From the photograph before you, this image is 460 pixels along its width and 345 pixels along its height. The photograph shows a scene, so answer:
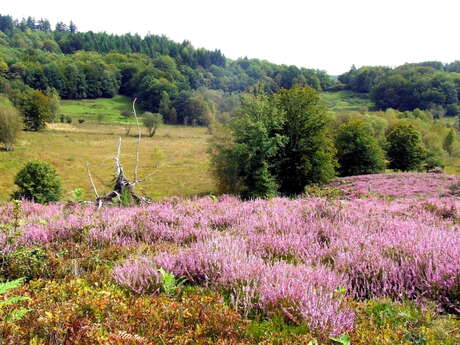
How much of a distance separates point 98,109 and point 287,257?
151 m

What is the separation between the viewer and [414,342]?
96.6 inches

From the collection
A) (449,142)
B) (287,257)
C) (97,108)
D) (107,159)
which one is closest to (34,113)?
(97,108)

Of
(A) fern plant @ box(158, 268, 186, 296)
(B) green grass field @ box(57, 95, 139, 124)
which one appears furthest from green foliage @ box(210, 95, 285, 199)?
(B) green grass field @ box(57, 95, 139, 124)

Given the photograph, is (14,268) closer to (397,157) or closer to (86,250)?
(86,250)

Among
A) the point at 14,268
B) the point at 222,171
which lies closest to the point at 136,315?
the point at 14,268

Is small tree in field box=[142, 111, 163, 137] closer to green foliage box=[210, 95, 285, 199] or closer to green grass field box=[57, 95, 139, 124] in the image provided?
green grass field box=[57, 95, 139, 124]

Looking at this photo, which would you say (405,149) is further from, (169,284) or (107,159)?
(169,284)

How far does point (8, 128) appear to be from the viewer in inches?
2350

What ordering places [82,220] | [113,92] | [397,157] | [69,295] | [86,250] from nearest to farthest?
[69,295]
[86,250]
[82,220]
[397,157]
[113,92]

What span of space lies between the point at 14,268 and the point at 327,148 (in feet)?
→ 125

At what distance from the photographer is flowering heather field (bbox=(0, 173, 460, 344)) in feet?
9.45

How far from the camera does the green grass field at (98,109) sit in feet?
397

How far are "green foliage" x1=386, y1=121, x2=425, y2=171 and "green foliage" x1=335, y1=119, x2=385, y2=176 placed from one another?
1366cm

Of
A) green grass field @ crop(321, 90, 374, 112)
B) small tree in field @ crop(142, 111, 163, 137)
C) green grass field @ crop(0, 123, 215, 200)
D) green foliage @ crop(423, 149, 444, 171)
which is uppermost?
green grass field @ crop(321, 90, 374, 112)
